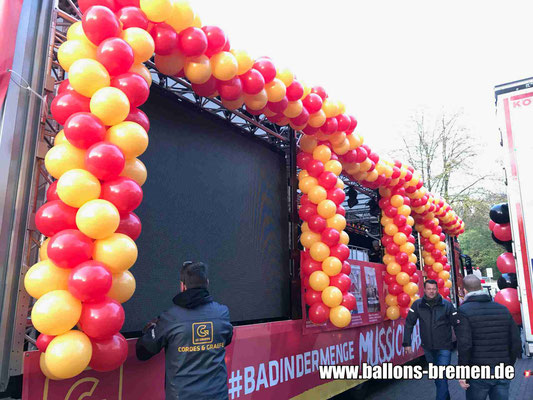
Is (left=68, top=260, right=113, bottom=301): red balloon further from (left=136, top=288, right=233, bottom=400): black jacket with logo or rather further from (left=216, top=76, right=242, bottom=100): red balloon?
(left=216, top=76, right=242, bottom=100): red balloon

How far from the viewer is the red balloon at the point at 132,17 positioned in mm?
3160

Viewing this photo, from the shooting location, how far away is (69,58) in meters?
2.96

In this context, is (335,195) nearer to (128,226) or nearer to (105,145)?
(128,226)

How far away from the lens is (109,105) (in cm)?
279

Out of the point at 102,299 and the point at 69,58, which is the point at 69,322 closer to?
the point at 102,299

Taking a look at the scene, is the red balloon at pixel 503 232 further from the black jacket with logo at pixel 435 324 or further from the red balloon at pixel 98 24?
the red balloon at pixel 98 24

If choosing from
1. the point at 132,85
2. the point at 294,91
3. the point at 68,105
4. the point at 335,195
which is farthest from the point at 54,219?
the point at 335,195

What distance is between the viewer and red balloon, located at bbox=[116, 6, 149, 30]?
316 centimetres

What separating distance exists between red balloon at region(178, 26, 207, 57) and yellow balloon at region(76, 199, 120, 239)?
5.15ft

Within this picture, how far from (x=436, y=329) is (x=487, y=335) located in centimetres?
134

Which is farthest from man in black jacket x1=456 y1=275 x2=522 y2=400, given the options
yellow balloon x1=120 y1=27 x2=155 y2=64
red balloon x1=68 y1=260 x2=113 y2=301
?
yellow balloon x1=120 y1=27 x2=155 y2=64

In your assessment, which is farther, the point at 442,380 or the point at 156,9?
the point at 442,380

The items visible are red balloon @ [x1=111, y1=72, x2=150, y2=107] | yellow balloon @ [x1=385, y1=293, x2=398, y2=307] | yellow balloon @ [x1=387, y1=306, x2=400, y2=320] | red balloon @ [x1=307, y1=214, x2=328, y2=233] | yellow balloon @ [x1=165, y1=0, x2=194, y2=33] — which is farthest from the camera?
yellow balloon @ [x1=385, y1=293, x2=398, y2=307]

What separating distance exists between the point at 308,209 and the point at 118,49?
3.30 meters
